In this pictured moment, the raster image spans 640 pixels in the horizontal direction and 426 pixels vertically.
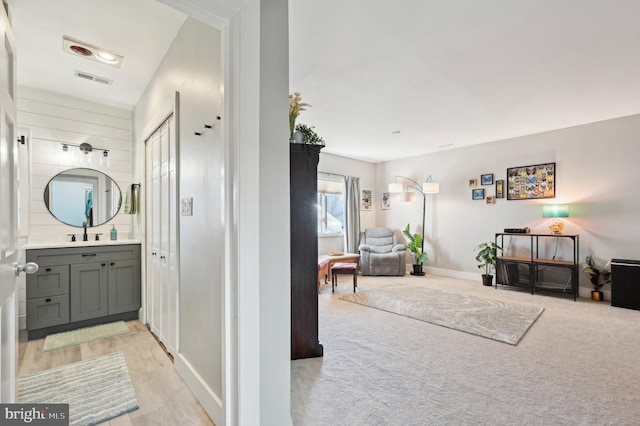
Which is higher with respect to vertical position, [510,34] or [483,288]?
[510,34]

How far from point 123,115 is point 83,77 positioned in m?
0.81

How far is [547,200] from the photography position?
4852 millimetres

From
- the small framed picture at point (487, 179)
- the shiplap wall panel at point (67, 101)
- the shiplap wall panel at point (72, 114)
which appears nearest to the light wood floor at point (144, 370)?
the shiplap wall panel at point (72, 114)

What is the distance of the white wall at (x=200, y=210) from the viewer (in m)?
1.67

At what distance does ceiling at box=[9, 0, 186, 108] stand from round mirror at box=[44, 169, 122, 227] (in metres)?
0.98

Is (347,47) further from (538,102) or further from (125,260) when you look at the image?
(125,260)

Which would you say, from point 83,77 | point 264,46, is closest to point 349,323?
point 264,46

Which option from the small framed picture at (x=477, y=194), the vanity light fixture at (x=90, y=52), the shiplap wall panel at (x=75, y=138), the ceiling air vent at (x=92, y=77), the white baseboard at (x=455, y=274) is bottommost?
the white baseboard at (x=455, y=274)

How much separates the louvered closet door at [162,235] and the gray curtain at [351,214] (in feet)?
13.8

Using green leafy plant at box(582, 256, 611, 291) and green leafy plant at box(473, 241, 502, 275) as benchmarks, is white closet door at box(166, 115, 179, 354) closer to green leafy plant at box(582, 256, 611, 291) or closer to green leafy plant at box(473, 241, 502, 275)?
green leafy plant at box(473, 241, 502, 275)

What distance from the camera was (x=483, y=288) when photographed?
16.3ft

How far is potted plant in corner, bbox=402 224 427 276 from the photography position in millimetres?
6148

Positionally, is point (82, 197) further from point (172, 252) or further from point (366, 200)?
point (366, 200)

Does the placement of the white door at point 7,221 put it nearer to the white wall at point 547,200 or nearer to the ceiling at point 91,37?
the ceiling at point 91,37
